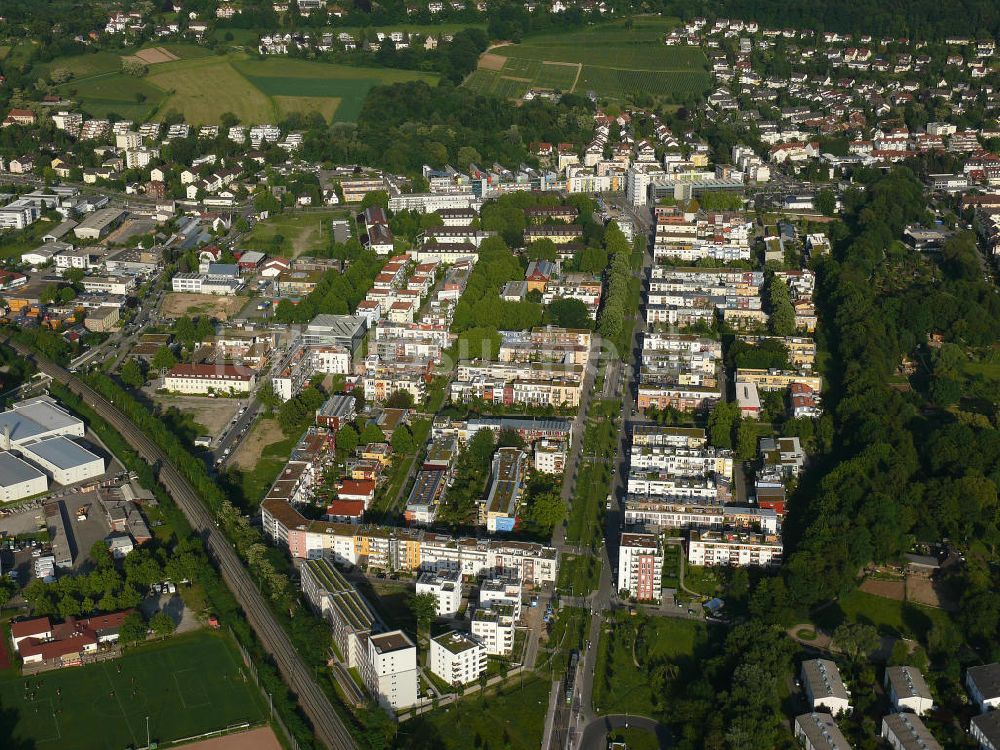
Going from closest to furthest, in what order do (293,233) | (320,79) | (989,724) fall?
(989,724), (293,233), (320,79)

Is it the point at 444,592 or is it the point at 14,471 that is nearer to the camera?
the point at 444,592

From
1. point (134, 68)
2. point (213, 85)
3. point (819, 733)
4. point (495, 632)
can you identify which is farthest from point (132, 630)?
point (134, 68)

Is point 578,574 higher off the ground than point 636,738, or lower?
higher

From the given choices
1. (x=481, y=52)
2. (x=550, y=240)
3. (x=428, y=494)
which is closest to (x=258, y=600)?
(x=428, y=494)

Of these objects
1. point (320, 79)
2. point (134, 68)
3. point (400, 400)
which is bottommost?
point (400, 400)

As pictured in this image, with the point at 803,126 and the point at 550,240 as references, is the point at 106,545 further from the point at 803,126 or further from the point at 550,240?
the point at 803,126

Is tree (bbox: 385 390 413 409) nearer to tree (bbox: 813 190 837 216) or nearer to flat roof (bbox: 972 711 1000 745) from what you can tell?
flat roof (bbox: 972 711 1000 745)

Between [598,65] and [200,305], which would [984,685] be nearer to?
[200,305]
